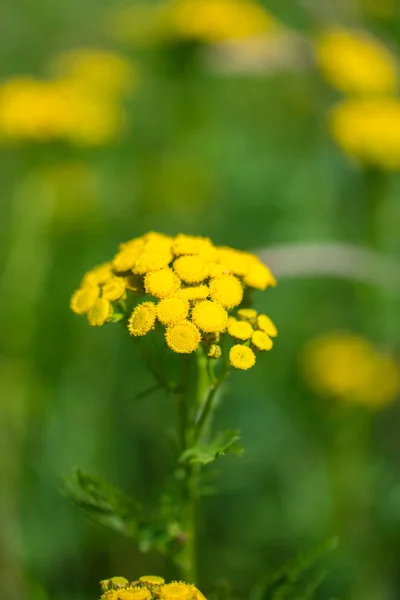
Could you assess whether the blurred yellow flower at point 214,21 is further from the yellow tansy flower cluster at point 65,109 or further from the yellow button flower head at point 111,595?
the yellow button flower head at point 111,595

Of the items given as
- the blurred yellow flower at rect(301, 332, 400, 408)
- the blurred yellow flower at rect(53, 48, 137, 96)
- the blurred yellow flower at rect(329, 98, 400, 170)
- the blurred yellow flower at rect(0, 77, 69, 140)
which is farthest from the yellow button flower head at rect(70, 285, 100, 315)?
the blurred yellow flower at rect(53, 48, 137, 96)

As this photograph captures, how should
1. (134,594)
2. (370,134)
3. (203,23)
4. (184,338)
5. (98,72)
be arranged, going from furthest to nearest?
(98,72)
(203,23)
(370,134)
(184,338)
(134,594)

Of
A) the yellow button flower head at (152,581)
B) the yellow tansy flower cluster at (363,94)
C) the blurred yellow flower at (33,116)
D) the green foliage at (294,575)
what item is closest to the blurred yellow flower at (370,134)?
the yellow tansy flower cluster at (363,94)

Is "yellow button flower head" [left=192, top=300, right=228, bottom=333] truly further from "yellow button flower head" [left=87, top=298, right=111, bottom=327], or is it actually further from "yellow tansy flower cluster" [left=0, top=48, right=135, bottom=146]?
"yellow tansy flower cluster" [left=0, top=48, right=135, bottom=146]

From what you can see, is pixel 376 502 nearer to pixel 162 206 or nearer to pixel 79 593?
pixel 79 593

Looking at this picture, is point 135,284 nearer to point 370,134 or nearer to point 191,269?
point 191,269

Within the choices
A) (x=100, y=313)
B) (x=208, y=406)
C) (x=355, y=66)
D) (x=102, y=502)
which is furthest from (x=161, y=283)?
(x=355, y=66)
